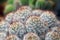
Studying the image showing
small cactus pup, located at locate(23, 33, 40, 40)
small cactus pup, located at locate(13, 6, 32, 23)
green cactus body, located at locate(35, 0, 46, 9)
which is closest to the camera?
small cactus pup, located at locate(23, 33, 40, 40)

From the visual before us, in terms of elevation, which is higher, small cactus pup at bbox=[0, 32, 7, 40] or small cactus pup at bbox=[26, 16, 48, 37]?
small cactus pup at bbox=[26, 16, 48, 37]

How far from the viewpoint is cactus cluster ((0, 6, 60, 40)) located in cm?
82

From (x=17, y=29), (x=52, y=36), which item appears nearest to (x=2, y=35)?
(x=17, y=29)

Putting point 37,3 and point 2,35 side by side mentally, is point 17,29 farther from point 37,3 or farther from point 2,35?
point 37,3

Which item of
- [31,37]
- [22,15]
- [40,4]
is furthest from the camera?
[40,4]

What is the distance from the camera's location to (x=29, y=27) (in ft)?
2.84

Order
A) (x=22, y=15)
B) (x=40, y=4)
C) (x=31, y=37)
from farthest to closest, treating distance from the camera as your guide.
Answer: (x=40, y=4), (x=22, y=15), (x=31, y=37)

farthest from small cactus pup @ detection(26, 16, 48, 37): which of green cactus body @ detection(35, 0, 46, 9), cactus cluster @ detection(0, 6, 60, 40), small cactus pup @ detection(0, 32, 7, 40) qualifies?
green cactus body @ detection(35, 0, 46, 9)

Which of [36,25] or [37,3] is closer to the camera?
[36,25]

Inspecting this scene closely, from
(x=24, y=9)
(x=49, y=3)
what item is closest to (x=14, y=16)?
(x=24, y=9)

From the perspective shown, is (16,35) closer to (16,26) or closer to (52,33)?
(16,26)

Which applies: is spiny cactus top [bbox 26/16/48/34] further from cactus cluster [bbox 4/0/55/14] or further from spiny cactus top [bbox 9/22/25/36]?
cactus cluster [bbox 4/0/55/14]

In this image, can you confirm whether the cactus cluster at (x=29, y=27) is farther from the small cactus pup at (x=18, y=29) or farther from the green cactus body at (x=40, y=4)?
the green cactus body at (x=40, y=4)

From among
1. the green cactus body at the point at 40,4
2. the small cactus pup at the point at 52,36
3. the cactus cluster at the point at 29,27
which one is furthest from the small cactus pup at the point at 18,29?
the green cactus body at the point at 40,4
